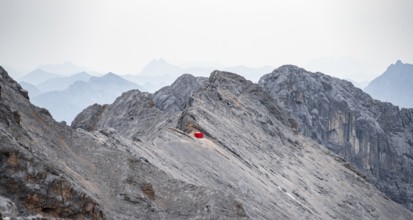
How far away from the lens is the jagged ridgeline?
16531mm

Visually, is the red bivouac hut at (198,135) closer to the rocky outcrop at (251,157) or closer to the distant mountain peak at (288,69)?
the rocky outcrop at (251,157)

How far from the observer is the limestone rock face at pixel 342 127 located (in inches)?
4469

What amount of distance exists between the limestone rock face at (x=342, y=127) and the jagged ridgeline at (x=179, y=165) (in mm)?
46250

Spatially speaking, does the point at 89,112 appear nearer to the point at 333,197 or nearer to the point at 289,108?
the point at 333,197

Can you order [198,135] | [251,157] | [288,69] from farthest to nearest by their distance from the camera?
[288,69] → [251,157] → [198,135]

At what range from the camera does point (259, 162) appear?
44656mm

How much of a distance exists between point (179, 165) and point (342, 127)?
9954cm

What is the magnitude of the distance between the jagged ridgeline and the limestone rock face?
46.3 m

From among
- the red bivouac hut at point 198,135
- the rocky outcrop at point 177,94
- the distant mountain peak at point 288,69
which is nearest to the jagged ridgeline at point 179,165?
the red bivouac hut at point 198,135

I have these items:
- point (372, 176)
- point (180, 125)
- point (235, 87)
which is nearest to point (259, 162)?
point (180, 125)

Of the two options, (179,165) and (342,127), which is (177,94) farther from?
(179,165)

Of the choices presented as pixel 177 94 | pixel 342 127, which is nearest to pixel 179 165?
pixel 177 94

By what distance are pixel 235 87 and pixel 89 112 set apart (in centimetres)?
2241

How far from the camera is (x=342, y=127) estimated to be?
12119 cm
